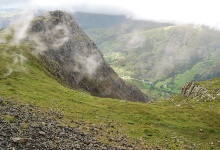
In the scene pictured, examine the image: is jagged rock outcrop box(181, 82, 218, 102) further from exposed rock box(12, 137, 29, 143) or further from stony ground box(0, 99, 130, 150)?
exposed rock box(12, 137, 29, 143)

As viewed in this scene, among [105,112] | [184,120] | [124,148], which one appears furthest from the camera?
[184,120]

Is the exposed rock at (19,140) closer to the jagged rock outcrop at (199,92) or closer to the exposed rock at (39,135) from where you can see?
the exposed rock at (39,135)

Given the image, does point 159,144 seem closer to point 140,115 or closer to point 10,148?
point 140,115

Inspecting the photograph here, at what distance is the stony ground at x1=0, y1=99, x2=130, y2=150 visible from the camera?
1070 inches

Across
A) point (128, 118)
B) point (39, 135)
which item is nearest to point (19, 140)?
point (39, 135)

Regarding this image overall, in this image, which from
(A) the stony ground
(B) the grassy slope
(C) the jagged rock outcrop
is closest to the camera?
(A) the stony ground

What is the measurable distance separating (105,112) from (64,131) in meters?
26.8

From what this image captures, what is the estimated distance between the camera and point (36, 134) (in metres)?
30.2

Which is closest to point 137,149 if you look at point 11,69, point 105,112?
point 105,112

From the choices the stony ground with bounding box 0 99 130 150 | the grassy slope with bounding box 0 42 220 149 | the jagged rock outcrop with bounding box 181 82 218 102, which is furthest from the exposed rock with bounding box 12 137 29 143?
the jagged rock outcrop with bounding box 181 82 218 102

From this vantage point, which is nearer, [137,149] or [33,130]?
[33,130]

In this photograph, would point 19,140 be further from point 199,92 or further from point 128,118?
point 199,92

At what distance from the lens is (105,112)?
61.0 meters

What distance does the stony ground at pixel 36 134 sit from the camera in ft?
89.1
